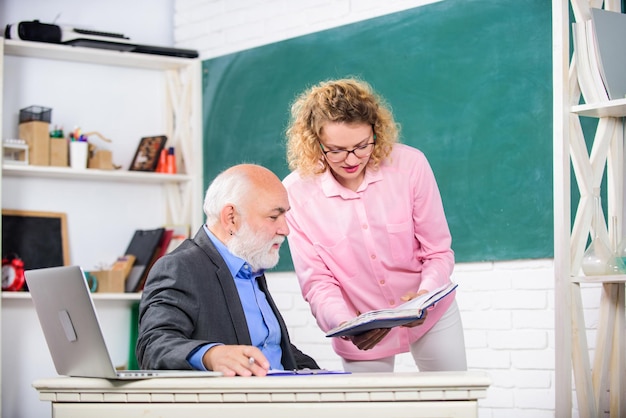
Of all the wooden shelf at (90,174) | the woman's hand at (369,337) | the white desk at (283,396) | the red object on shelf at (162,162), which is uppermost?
the red object on shelf at (162,162)

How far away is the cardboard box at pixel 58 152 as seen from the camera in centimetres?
473

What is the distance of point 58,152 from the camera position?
4750 mm

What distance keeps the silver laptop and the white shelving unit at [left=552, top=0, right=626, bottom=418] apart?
184 centimetres

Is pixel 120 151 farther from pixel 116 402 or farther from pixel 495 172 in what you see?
pixel 116 402

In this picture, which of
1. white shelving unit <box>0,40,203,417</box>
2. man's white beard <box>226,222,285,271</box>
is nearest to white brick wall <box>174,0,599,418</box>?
white shelving unit <box>0,40,203,417</box>

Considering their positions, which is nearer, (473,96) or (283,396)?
(283,396)

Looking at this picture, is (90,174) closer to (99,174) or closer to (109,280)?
(99,174)

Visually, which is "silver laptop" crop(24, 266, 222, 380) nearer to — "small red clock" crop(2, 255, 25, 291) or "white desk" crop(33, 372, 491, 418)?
"white desk" crop(33, 372, 491, 418)

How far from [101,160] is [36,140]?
37 centimetres

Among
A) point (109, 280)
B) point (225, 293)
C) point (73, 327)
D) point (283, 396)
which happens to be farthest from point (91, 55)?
point (283, 396)

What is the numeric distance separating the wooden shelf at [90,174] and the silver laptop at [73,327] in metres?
2.87

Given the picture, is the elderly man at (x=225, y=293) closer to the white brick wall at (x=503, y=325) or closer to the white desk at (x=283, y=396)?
the white desk at (x=283, y=396)

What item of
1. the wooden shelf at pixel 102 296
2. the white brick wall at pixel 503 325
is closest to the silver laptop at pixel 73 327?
the white brick wall at pixel 503 325

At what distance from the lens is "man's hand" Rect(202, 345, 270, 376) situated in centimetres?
180
